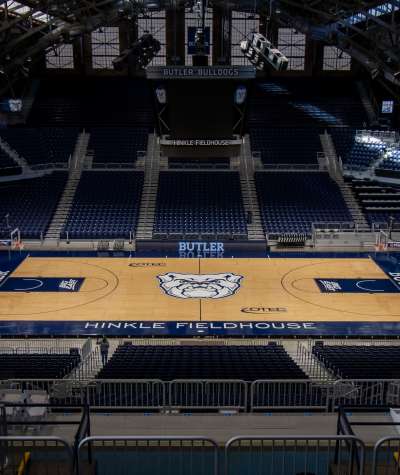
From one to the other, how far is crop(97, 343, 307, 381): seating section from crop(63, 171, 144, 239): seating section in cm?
1692

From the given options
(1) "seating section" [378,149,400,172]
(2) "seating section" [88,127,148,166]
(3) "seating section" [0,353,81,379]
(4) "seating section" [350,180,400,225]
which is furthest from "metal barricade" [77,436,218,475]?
(2) "seating section" [88,127,148,166]

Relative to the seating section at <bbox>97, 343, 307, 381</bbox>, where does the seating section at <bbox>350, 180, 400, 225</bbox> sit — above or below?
below

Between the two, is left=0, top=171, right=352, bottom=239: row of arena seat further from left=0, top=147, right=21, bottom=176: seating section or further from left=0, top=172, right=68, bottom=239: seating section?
left=0, top=147, right=21, bottom=176: seating section

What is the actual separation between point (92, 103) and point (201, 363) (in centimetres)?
3499

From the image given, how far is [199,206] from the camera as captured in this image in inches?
1405

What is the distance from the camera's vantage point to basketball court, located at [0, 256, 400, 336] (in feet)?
71.2

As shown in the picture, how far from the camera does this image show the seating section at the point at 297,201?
34.0m

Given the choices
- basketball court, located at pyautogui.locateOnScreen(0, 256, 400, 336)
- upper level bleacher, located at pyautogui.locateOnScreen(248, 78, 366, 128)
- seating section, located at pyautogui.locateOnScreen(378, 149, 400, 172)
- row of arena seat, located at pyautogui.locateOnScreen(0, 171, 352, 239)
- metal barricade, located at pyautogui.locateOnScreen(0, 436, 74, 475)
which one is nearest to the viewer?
metal barricade, located at pyautogui.locateOnScreen(0, 436, 74, 475)

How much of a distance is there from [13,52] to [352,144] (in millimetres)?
25615

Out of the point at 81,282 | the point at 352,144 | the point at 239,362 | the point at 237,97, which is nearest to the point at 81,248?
the point at 81,282

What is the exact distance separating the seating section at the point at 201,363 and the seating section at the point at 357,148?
83.7 feet

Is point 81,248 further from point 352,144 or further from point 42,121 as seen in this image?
point 352,144

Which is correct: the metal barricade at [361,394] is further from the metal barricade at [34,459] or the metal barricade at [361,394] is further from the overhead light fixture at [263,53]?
the overhead light fixture at [263,53]

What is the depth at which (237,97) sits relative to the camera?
21.6 m
